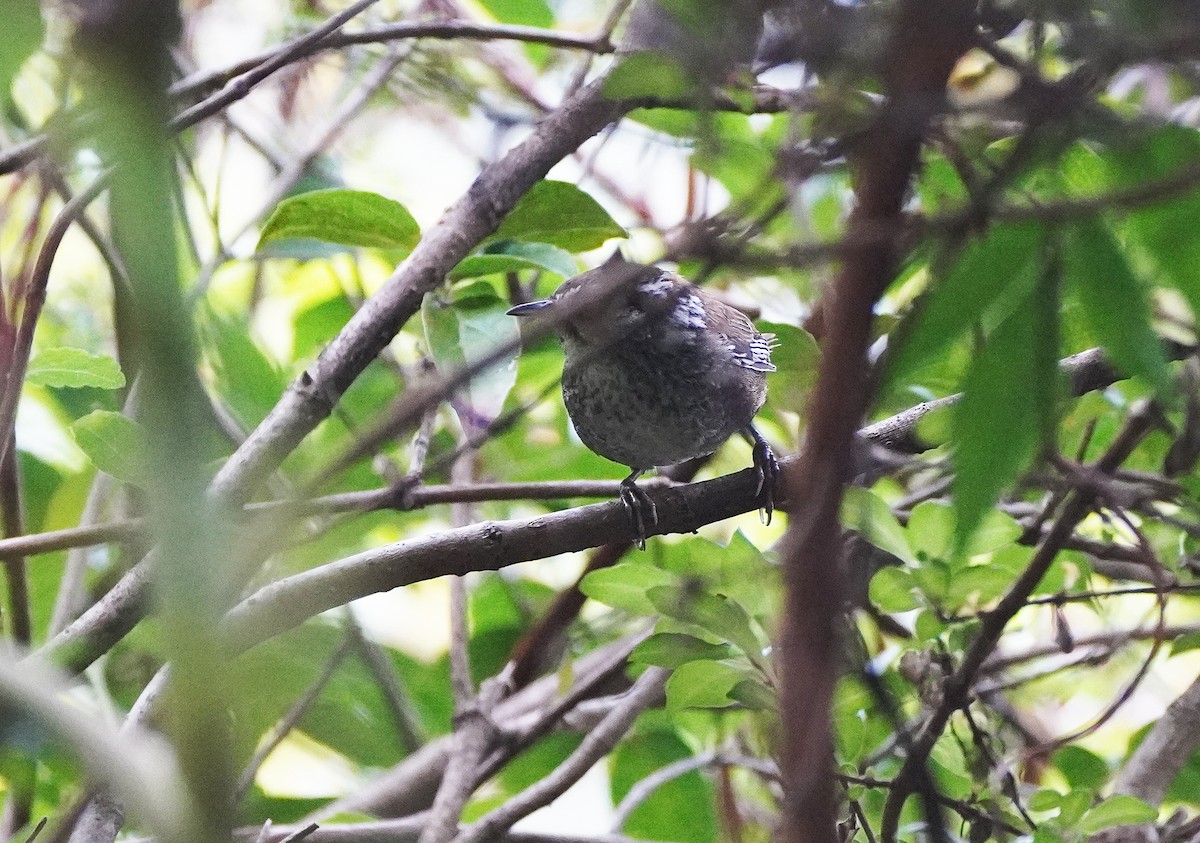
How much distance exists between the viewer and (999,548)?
66.2 inches

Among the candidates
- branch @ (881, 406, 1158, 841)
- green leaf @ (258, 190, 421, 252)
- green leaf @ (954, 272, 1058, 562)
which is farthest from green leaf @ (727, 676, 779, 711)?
green leaf @ (258, 190, 421, 252)

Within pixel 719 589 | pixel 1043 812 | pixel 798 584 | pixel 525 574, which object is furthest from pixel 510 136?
pixel 798 584

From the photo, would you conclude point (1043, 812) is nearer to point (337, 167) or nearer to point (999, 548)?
point (999, 548)

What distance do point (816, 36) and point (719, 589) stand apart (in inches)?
38.9

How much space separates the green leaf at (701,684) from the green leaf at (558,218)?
0.75 metres

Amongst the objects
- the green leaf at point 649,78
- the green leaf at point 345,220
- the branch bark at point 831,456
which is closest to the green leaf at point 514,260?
the green leaf at point 345,220

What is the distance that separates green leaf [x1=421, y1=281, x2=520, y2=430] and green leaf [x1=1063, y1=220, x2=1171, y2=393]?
1.06 metres

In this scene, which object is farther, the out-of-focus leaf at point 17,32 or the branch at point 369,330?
the branch at point 369,330

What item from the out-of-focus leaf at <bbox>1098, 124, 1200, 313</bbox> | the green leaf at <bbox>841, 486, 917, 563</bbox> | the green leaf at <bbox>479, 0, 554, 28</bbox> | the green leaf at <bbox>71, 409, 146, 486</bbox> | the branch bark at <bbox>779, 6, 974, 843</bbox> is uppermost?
the green leaf at <bbox>479, 0, 554, 28</bbox>

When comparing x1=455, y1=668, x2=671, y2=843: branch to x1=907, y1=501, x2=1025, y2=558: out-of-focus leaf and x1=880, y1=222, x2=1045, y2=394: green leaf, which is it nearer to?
x1=907, y1=501, x2=1025, y2=558: out-of-focus leaf

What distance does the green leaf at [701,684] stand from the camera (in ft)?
4.94

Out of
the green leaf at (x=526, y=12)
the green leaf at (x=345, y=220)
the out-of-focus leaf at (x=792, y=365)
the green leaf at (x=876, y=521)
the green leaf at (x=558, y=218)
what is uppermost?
the green leaf at (x=526, y=12)

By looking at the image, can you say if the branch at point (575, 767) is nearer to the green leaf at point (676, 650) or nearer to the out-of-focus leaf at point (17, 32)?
the green leaf at point (676, 650)

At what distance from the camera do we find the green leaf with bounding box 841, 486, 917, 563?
4.71 ft
